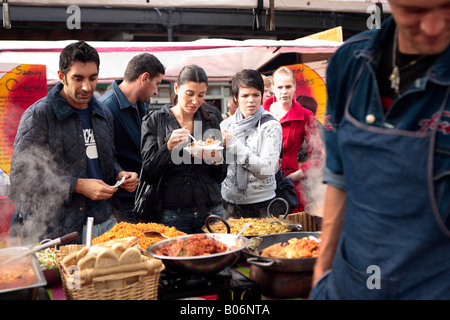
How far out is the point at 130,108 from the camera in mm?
3922

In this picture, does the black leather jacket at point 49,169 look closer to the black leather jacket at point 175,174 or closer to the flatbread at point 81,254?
the black leather jacket at point 175,174

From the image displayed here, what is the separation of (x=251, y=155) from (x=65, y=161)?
1.53 m

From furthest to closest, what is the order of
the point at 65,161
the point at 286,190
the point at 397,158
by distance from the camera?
the point at 286,190
the point at 65,161
the point at 397,158

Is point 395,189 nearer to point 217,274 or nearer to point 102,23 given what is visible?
point 217,274

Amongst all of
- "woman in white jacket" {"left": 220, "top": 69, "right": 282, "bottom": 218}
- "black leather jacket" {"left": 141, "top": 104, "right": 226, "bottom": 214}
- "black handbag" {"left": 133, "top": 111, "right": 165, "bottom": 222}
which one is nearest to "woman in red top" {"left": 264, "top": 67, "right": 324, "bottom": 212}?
"woman in white jacket" {"left": 220, "top": 69, "right": 282, "bottom": 218}

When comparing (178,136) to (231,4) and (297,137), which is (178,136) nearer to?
(231,4)

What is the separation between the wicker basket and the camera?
1702 millimetres

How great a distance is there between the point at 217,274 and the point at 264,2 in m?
2.73

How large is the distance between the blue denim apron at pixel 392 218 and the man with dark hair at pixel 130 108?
2.85 m

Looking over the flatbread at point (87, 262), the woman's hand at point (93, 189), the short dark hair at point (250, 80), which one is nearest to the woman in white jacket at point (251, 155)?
the short dark hair at point (250, 80)

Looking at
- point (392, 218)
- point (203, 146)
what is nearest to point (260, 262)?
point (392, 218)

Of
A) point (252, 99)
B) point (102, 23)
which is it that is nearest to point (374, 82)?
point (252, 99)

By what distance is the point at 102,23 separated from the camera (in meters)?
8.21

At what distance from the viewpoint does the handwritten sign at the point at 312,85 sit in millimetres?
5262
